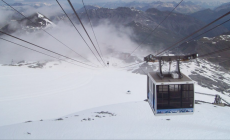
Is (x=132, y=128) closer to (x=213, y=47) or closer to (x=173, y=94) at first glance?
(x=173, y=94)

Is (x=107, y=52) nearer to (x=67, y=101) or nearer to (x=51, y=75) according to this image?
(x=51, y=75)

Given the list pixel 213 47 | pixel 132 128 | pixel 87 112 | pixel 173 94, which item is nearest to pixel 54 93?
pixel 87 112

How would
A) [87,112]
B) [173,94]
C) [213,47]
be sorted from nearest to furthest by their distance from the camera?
[173,94]
[87,112]
[213,47]

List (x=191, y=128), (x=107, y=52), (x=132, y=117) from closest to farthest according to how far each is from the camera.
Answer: (x=191, y=128)
(x=132, y=117)
(x=107, y=52)

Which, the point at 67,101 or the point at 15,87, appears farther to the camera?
the point at 15,87

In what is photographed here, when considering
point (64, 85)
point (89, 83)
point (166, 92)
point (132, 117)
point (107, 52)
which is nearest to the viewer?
point (166, 92)

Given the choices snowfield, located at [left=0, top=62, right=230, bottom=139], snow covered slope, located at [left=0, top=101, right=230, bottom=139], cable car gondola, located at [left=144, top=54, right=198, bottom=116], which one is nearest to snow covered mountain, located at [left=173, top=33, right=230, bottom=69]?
snowfield, located at [left=0, top=62, right=230, bottom=139]

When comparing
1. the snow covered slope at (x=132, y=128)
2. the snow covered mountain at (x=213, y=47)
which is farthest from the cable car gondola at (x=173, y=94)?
the snow covered mountain at (x=213, y=47)

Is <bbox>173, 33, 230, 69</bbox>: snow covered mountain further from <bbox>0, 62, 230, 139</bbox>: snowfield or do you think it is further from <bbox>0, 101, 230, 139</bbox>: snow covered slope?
<bbox>0, 101, 230, 139</bbox>: snow covered slope

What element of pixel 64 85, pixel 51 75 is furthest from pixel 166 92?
pixel 51 75
